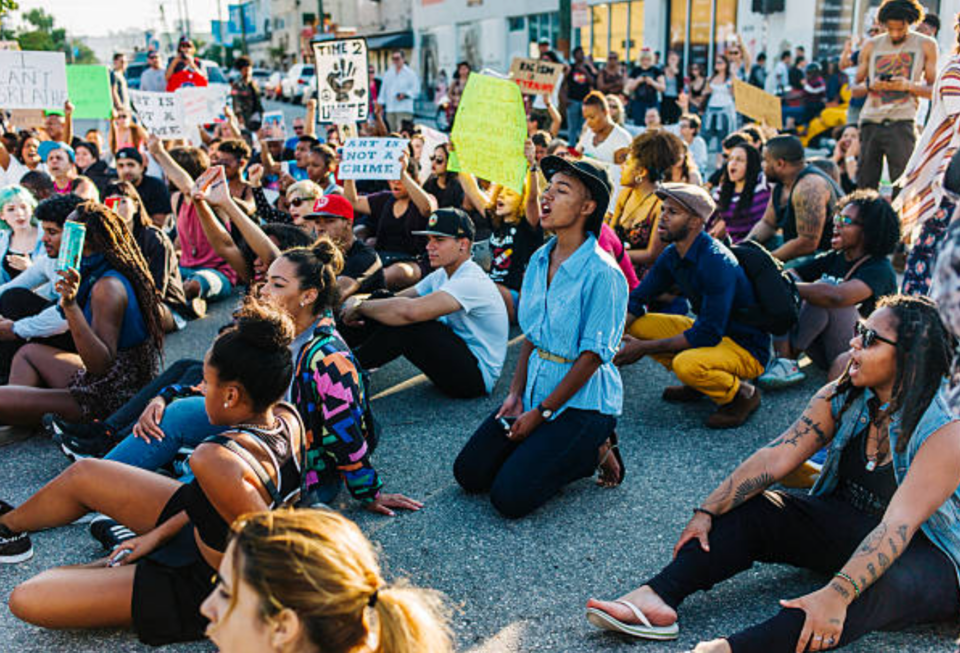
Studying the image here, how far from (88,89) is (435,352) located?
7.57 m

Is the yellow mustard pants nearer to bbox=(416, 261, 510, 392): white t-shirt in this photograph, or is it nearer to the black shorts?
bbox=(416, 261, 510, 392): white t-shirt

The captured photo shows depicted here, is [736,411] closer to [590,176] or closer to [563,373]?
[563,373]

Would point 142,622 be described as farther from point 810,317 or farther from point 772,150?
point 772,150

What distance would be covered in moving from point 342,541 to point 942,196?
4.60 metres

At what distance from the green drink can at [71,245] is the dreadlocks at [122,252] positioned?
0.92ft

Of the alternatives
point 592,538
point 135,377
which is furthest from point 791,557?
point 135,377

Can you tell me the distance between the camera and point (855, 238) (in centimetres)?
506

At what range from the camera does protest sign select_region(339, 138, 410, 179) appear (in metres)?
7.61

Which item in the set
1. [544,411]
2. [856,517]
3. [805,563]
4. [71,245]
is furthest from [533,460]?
[71,245]

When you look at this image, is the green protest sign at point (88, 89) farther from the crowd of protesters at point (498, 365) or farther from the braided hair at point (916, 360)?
the braided hair at point (916, 360)

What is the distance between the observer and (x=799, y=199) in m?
Answer: 6.20

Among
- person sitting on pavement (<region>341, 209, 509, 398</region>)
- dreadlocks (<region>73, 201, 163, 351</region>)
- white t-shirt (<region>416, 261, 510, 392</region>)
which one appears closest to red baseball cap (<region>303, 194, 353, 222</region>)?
person sitting on pavement (<region>341, 209, 509, 398</region>)

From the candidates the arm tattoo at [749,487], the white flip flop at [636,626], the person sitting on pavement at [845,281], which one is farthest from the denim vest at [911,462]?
the person sitting on pavement at [845,281]

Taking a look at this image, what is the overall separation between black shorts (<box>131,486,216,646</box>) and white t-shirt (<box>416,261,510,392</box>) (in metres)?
2.65
